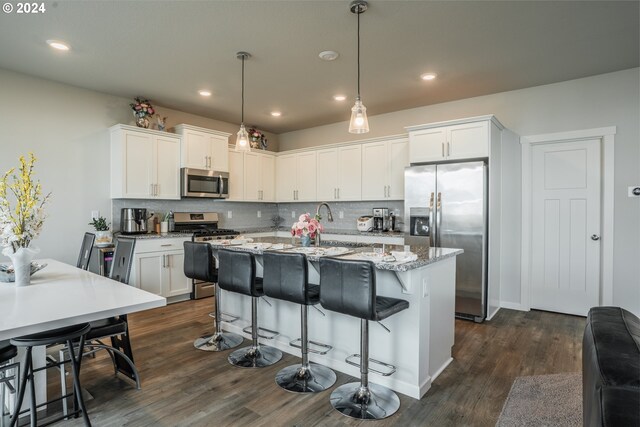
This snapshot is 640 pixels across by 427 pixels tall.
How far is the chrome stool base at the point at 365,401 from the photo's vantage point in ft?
7.02

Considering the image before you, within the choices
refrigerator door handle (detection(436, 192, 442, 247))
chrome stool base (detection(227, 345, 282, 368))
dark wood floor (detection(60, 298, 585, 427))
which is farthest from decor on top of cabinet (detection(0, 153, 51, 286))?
refrigerator door handle (detection(436, 192, 442, 247))

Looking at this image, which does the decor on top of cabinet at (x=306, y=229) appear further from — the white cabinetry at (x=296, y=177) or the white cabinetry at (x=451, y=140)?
the white cabinetry at (x=296, y=177)

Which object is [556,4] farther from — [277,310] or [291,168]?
[291,168]

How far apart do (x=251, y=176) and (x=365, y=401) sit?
446 cm

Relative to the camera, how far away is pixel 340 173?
18.3 ft

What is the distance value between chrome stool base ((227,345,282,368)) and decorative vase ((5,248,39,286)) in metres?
1.52

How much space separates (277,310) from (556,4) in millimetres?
3224

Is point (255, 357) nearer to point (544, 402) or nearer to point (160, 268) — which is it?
point (544, 402)

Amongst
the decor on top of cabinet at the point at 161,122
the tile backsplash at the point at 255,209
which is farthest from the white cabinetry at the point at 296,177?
the decor on top of cabinet at the point at 161,122

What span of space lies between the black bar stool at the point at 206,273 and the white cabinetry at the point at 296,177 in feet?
9.90

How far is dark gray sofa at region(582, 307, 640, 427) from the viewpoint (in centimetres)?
78

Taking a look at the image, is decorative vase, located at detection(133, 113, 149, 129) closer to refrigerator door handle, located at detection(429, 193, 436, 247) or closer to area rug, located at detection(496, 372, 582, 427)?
refrigerator door handle, located at detection(429, 193, 436, 247)

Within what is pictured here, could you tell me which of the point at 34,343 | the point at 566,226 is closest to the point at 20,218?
the point at 34,343

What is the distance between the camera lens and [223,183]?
543 centimetres
